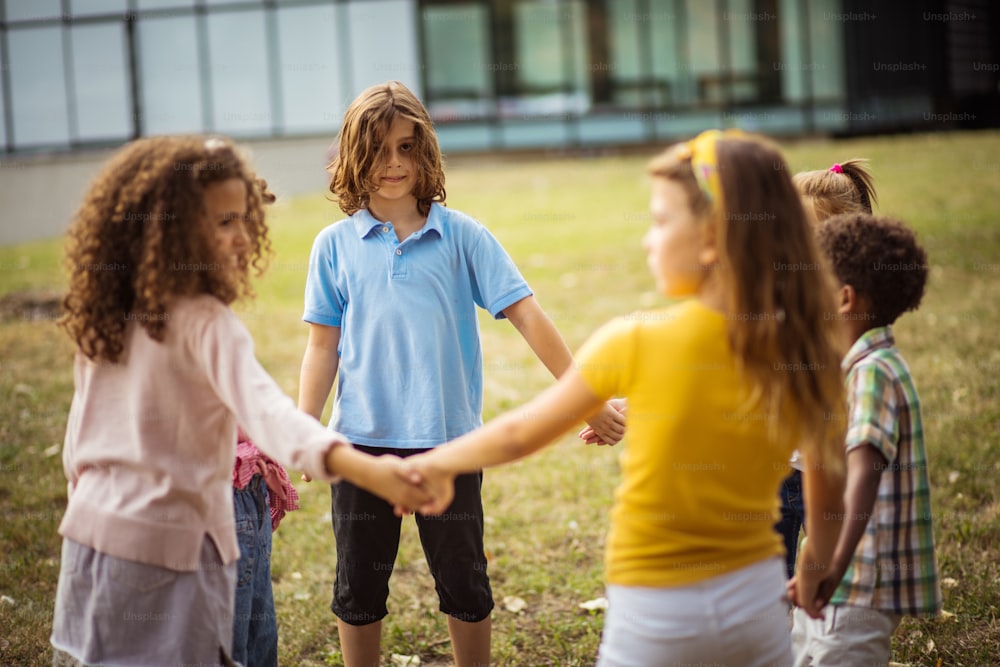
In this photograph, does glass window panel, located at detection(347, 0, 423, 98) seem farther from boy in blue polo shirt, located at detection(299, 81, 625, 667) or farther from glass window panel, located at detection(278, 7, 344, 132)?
boy in blue polo shirt, located at detection(299, 81, 625, 667)

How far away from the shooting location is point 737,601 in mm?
2008

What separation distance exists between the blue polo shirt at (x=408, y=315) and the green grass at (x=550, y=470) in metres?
1.23

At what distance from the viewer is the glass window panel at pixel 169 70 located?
22156 mm

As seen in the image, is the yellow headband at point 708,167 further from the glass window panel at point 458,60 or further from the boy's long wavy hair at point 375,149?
the glass window panel at point 458,60

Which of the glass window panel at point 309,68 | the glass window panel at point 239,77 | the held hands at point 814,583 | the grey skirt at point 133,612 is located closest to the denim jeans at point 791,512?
the held hands at point 814,583

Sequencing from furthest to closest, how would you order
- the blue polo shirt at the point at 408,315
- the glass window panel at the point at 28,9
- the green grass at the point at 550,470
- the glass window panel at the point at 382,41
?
the glass window panel at the point at 382,41 < the glass window panel at the point at 28,9 < the green grass at the point at 550,470 < the blue polo shirt at the point at 408,315

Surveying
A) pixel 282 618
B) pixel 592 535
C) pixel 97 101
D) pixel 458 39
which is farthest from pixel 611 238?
pixel 97 101

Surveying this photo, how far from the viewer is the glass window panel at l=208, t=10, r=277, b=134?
72.7ft

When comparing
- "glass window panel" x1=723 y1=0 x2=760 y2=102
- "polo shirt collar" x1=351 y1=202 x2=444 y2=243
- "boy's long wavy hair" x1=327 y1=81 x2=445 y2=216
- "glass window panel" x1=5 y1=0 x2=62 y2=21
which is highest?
"glass window panel" x1=5 y1=0 x2=62 y2=21

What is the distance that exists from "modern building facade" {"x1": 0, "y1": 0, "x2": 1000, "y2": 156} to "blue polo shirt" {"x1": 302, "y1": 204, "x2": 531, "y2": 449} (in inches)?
765

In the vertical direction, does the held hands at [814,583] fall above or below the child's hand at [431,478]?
below

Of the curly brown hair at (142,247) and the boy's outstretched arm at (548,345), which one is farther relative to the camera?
the boy's outstretched arm at (548,345)

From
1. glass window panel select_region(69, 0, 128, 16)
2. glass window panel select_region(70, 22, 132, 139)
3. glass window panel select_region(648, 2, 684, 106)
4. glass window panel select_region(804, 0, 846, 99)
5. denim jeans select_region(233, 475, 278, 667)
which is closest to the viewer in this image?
denim jeans select_region(233, 475, 278, 667)

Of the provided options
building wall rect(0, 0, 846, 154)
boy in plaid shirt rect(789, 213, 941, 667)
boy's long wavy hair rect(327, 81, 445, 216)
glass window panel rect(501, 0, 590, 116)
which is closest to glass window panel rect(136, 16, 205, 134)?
building wall rect(0, 0, 846, 154)
